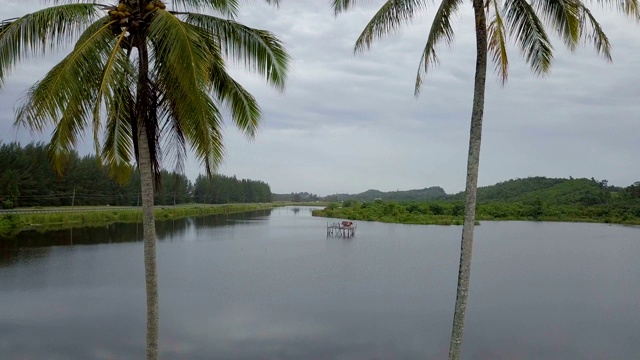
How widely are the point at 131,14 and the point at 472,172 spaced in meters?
5.04

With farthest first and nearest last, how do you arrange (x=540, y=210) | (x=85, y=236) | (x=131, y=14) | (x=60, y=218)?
(x=540, y=210) → (x=60, y=218) → (x=85, y=236) → (x=131, y=14)

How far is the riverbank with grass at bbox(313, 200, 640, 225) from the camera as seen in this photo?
72.7 m

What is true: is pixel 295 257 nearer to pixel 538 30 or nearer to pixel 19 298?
pixel 19 298

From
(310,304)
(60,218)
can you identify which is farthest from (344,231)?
(310,304)

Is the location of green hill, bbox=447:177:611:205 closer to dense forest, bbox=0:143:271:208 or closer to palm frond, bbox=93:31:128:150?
dense forest, bbox=0:143:271:208

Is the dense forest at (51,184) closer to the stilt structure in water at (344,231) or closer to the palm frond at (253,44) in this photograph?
the stilt structure in water at (344,231)

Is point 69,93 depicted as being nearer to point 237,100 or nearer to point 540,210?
point 237,100

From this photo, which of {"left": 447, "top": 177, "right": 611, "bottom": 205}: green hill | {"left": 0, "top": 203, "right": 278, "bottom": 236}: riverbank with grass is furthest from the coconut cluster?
{"left": 447, "top": 177, "right": 611, "bottom": 205}: green hill

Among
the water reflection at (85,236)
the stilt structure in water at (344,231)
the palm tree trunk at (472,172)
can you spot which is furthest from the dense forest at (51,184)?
the palm tree trunk at (472,172)

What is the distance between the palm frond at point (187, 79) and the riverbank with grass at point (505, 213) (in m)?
63.7

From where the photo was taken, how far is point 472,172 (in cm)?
742

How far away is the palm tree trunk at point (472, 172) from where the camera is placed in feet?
23.9

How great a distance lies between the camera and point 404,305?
1842 centimetres

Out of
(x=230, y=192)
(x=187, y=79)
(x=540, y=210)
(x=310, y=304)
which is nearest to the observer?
(x=187, y=79)
